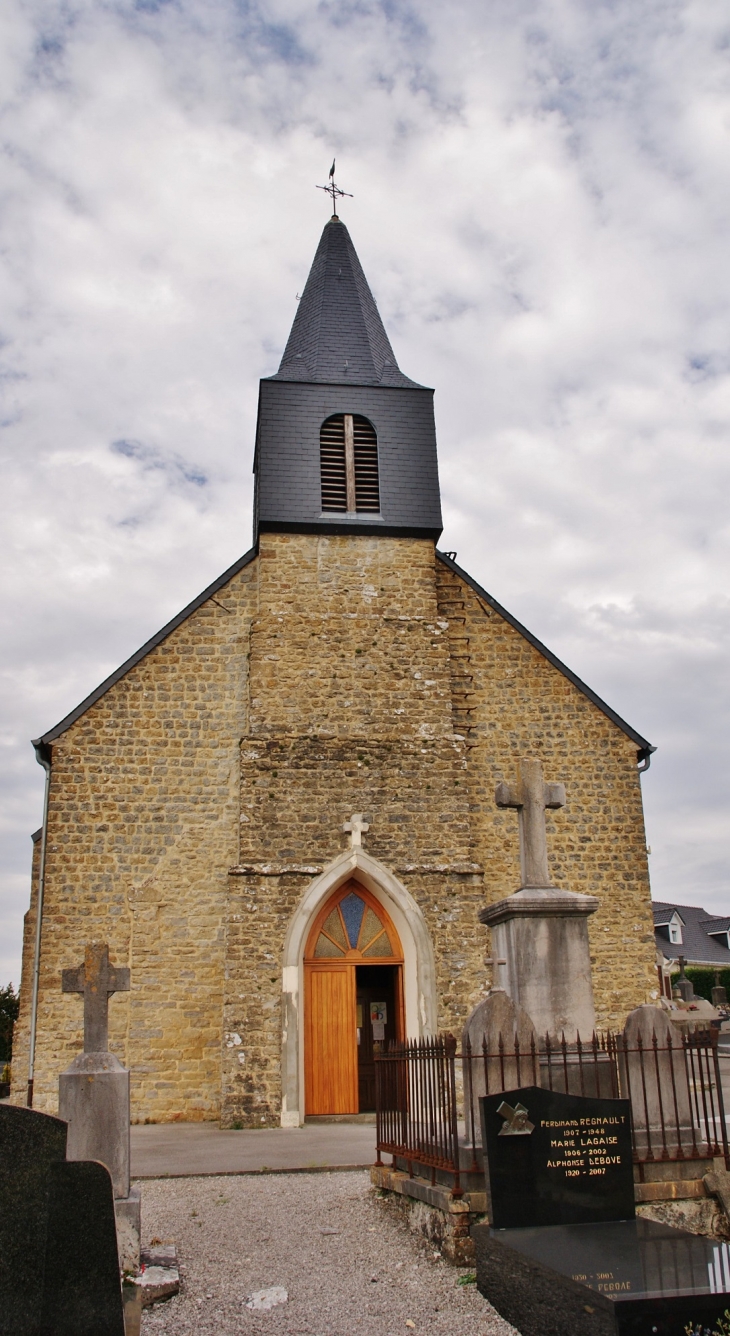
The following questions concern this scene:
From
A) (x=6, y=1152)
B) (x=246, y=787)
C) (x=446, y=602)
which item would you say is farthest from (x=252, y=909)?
(x=6, y=1152)

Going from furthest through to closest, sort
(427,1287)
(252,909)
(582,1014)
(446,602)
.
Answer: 1. (446,602)
2. (252,909)
3. (582,1014)
4. (427,1287)

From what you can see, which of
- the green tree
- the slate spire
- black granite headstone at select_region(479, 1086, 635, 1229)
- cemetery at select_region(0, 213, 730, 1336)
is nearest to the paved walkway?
cemetery at select_region(0, 213, 730, 1336)

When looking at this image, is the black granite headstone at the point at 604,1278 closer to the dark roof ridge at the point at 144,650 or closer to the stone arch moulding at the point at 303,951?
the stone arch moulding at the point at 303,951

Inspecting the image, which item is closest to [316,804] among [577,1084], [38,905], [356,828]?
[356,828]

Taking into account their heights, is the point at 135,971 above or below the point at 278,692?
below

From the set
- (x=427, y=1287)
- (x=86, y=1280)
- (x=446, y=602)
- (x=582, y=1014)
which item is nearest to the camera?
(x=86, y=1280)

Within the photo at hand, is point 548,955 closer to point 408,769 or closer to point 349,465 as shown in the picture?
point 408,769

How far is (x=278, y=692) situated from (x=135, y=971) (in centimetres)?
427

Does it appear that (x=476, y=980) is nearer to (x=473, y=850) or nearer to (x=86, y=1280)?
(x=473, y=850)

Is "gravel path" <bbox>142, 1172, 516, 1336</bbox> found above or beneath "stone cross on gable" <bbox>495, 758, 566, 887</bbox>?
beneath

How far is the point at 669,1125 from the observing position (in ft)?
21.8

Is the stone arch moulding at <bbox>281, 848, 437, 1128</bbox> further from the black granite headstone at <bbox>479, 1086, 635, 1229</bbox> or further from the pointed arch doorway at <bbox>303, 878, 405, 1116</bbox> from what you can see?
the black granite headstone at <bbox>479, 1086, 635, 1229</bbox>

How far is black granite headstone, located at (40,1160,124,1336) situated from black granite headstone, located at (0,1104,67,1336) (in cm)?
3

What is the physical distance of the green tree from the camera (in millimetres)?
28500
